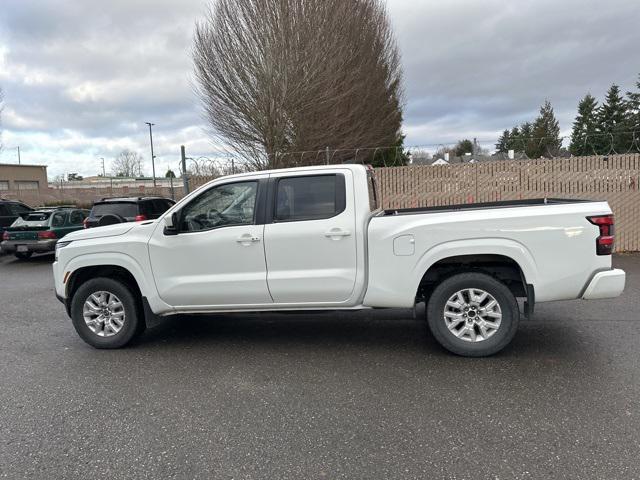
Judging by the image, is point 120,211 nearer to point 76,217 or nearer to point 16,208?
point 76,217

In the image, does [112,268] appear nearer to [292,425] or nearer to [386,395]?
[292,425]

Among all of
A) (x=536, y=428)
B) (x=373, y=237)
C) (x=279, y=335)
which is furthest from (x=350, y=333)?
(x=536, y=428)

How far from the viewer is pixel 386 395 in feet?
12.0

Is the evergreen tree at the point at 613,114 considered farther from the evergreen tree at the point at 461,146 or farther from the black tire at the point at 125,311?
the black tire at the point at 125,311

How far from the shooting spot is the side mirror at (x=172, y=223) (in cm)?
471

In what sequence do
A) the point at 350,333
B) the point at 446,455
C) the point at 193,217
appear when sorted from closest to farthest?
the point at 446,455 < the point at 193,217 < the point at 350,333

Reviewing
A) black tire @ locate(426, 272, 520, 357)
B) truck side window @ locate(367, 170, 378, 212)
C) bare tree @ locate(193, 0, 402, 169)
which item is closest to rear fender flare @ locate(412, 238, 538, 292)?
black tire @ locate(426, 272, 520, 357)

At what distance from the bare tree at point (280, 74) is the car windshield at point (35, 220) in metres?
6.08

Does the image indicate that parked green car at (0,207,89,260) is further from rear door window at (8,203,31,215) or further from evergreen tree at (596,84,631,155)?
evergreen tree at (596,84,631,155)

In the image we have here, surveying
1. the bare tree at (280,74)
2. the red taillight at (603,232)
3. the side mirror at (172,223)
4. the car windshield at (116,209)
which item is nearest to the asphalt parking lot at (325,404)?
the red taillight at (603,232)

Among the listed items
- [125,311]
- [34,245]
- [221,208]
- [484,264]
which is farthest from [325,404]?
[34,245]

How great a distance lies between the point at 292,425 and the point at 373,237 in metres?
1.90

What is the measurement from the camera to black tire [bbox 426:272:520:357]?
421 centimetres

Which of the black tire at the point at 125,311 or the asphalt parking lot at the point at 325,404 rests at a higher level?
the black tire at the point at 125,311
